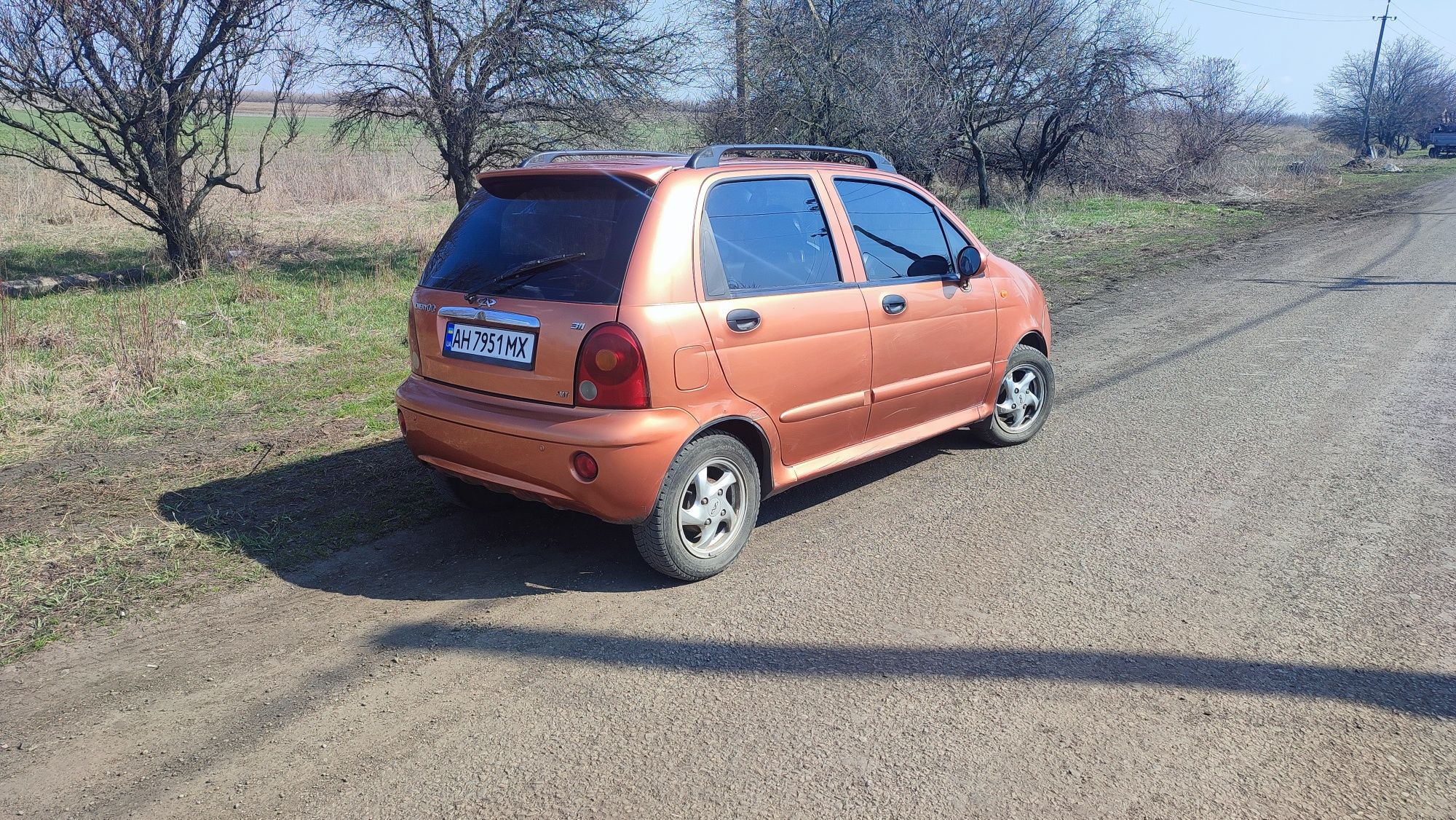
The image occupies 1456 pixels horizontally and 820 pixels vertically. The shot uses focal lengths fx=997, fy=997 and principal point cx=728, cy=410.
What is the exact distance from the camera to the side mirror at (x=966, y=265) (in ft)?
18.0

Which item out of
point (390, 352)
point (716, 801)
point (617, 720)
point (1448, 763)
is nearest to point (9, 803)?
point (617, 720)

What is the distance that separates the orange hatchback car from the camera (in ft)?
13.0

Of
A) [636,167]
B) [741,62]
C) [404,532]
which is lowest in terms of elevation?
[404,532]

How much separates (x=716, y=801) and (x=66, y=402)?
5.95m

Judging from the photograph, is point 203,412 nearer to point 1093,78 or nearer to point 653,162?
point 653,162

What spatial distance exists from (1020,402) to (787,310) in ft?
7.59

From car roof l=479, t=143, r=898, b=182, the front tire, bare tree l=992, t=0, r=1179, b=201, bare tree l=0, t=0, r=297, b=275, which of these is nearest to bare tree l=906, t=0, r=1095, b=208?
bare tree l=992, t=0, r=1179, b=201

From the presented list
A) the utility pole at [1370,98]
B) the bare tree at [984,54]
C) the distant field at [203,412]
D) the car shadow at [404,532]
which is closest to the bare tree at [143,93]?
the distant field at [203,412]

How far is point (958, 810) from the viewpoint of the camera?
9.07ft

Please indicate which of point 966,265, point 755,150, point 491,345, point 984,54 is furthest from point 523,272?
point 984,54

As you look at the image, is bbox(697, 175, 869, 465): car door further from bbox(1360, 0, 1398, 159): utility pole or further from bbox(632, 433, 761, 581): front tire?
bbox(1360, 0, 1398, 159): utility pole

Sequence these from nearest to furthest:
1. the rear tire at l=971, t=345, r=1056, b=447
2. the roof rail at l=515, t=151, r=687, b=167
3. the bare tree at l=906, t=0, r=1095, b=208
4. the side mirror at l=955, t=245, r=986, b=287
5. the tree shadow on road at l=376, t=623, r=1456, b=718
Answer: the tree shadow on road at l=376, t=623, r=1456, b=718
the roof rail at l=515, t=151, r=687, b=167
the side mirror at l=955, t=245, r=986, b=287
the rear tire at l=971, t=345, r=1056, b=447
the bare tree at l=906, t=0, r=1095, b=208

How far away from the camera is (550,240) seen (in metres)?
4.24

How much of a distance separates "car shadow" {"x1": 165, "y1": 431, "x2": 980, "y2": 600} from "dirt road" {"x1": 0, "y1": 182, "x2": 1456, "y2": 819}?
3 centimetres
